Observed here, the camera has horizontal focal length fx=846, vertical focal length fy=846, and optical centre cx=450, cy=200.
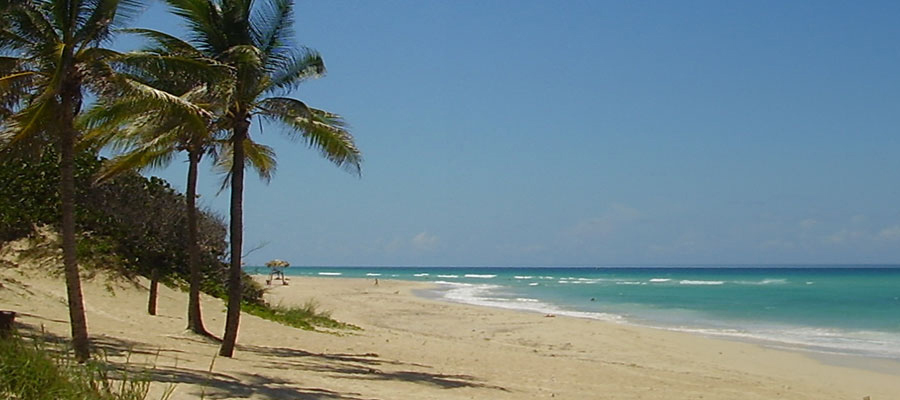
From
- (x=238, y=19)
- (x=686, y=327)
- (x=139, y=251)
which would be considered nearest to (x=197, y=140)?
(x=238, y=19)

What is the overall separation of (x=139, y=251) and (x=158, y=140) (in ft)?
34.5

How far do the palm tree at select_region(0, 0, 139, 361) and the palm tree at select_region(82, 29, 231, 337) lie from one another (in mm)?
371

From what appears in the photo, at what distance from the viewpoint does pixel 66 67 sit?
30.4 ft

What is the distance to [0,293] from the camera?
1620cm

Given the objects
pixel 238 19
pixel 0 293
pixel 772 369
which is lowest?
pixel 772 369

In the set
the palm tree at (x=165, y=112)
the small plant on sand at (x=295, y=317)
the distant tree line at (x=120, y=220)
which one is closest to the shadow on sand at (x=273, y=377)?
the palm tree at (x=165, y=112)

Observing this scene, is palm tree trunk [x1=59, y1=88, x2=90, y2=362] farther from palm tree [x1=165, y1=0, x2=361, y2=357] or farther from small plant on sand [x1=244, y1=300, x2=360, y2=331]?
small plant on sand [x1=244, y1=300, x2=360, y2=331]

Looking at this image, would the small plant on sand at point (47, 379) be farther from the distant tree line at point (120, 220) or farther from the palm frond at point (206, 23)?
the distant tree line at point (120, 220)

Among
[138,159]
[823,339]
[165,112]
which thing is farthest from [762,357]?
[165,112]

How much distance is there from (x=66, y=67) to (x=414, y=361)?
27.4ft

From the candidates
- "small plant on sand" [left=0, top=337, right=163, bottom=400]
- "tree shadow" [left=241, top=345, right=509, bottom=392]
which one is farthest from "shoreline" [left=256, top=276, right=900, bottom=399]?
"small plant on sand" [left=0, top=337, right=163, bottom=400]

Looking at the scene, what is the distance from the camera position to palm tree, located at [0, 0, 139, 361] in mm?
9414

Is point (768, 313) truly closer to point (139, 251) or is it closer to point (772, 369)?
point (772, 369)

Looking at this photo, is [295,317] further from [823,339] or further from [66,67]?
[823,339]
